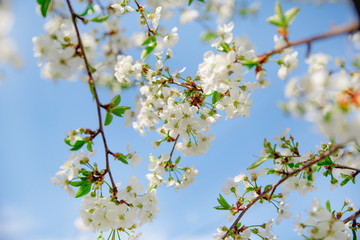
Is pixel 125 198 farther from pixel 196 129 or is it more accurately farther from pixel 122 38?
pixel 122 38

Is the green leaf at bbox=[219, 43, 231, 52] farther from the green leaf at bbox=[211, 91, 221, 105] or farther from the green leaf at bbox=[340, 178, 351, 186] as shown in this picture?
the green leaf at bbox=[340, 178, 351, 186]

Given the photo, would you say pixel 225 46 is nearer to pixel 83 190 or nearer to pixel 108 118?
pixel 108 118

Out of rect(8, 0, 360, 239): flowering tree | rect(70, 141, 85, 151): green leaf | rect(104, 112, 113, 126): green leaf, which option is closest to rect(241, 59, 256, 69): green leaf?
rect(8, 0, 360, 239): flowering tree

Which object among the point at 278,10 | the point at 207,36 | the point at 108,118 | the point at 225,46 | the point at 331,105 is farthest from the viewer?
the point at 207,36

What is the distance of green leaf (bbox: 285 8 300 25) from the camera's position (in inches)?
57.9

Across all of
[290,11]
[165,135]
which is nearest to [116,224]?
[165,135]

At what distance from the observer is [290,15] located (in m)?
1.49

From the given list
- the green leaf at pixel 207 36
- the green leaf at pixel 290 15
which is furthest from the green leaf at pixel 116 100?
the green leaf at pixel 207 36

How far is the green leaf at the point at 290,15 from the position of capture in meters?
1.47

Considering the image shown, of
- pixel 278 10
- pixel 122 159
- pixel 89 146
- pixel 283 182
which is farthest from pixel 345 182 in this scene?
pixel 89 146

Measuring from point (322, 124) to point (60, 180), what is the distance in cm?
180

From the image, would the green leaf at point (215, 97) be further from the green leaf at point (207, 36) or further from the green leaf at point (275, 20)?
the green leaf at point (207, 36)

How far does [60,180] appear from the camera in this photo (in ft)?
6.55

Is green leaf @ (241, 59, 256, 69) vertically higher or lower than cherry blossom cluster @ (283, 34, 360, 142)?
higher
